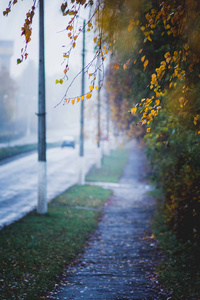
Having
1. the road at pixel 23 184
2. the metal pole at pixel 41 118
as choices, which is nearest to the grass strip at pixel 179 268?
the metal pole at pixel 41 118

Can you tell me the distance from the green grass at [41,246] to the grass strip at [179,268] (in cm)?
211

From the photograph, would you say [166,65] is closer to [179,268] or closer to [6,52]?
[179,268]

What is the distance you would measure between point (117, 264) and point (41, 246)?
1.95 meters

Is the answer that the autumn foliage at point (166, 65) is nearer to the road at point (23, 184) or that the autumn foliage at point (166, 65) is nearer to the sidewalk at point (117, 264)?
the sidewalk at point (117, 264)

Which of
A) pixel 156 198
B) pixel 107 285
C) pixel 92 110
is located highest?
pixel 92 110

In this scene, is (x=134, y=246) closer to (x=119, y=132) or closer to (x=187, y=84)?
(x=187, y=84)

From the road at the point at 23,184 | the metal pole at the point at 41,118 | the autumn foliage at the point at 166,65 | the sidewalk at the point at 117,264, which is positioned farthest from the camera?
the road at the point at 23,184

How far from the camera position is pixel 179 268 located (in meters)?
6.68

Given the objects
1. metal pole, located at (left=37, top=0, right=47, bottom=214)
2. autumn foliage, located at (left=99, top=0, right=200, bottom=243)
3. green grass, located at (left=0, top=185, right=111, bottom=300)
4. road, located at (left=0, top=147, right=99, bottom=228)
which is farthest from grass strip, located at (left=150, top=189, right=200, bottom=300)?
road, located at (left=0, top=147, right=99, bottom=228)

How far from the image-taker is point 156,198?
16.7m

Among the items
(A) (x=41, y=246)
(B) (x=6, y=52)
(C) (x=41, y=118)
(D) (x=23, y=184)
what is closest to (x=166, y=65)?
(A) (x=41, y=246)

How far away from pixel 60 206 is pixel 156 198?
5.75 meters

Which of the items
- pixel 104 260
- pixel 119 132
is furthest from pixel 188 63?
pixel 119 132

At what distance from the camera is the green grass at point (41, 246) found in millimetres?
5498
